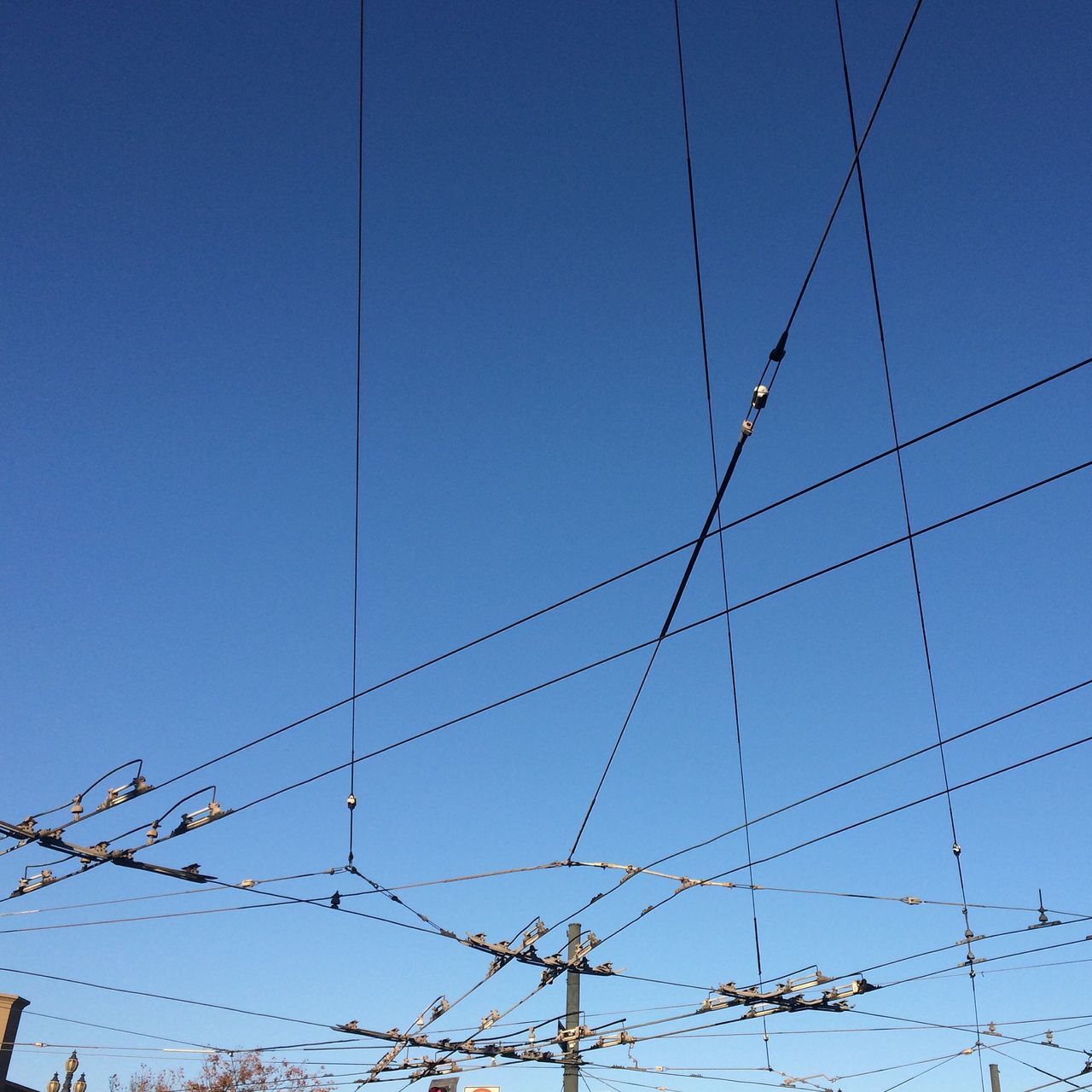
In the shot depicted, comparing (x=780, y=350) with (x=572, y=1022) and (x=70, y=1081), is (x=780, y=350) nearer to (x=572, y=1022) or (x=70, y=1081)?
(x=572, y=1022)

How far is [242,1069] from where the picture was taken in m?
51.6

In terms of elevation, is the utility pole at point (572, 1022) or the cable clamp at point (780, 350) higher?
the cable clamp at point (780, 350)

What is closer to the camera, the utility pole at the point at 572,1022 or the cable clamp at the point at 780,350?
the cable clamp at the point at 780,350

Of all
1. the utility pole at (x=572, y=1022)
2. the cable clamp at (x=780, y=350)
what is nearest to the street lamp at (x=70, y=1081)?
the utility pole at (x=572, y=1022)

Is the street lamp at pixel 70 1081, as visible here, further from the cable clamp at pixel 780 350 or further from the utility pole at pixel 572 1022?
the cable clamp at pixel 780 350

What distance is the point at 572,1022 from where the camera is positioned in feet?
66.7

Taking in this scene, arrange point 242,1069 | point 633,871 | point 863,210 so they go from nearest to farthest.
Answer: point 863,210, point 633,871, point 242,1069

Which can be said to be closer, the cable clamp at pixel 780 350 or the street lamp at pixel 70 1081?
the cable clamp at pixel 780 350

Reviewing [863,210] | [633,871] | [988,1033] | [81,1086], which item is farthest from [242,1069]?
[863,210]

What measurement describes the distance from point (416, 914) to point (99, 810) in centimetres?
649

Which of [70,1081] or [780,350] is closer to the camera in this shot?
[780,350]

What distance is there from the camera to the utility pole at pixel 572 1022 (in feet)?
66.2

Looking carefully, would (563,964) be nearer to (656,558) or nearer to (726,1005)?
(726,1005)

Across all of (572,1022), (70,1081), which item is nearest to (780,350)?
(572,1022)
